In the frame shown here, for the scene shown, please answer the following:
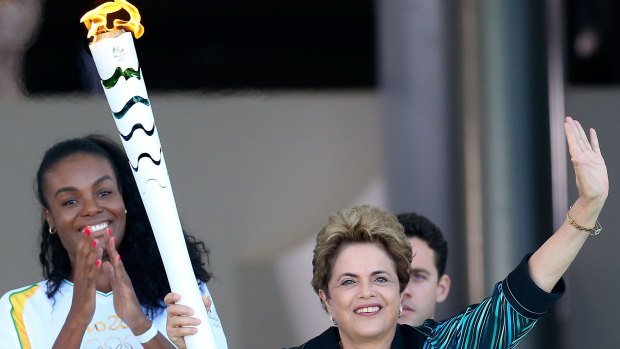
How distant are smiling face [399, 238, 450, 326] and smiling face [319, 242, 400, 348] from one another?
640mm

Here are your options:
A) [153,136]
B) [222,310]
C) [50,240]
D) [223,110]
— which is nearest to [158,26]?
[223,110]

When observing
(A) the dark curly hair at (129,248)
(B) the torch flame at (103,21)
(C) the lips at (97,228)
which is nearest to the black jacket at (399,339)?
(A) the dark curly hair at (129,248)

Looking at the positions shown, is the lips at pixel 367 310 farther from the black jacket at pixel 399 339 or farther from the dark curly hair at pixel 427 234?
the dark curly hair at pixel 427 234

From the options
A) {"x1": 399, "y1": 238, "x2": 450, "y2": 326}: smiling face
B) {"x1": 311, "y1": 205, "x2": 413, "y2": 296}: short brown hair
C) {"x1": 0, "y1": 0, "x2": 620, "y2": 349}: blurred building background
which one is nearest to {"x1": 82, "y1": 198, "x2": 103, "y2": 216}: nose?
{"x1": 311, "y1": 205, "x2": 413, "y2": 296}: short brown hair

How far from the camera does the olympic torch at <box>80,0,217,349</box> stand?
2883 millimetres

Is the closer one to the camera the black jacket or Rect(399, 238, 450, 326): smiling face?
the black jacket

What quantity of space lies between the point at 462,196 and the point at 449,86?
18.1 inches

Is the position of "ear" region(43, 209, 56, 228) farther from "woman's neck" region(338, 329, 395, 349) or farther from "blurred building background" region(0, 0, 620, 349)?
"blurred building background" region(0, 0, 620, 349)

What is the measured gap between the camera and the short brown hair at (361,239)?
294 cm

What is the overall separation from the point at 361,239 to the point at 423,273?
738 mm

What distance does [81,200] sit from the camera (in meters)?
3.26

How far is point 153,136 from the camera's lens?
9.61 ft

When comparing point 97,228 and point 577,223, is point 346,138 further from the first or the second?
point 577,223

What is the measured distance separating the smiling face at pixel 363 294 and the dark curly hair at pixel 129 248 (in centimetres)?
54
